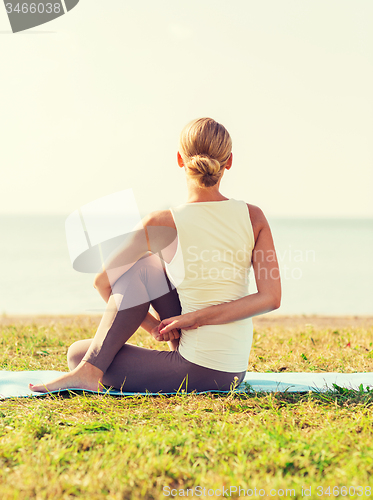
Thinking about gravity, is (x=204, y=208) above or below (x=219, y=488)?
above

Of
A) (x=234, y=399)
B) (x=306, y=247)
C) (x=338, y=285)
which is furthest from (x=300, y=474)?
(x=306, y=247)

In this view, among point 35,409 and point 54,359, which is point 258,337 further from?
point 35,409

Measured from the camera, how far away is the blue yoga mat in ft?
8.66

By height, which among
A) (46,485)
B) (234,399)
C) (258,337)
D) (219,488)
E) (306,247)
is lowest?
(306,247)

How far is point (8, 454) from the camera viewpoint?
176cm

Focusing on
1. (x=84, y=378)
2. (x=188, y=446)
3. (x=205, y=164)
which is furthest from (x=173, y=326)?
(x=205, y=164)

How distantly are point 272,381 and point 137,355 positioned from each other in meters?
1.02

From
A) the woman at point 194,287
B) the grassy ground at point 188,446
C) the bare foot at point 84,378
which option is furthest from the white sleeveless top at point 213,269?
the bare foot at point 84,378

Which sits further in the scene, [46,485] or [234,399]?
[234,399]

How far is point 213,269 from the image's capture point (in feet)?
7.71

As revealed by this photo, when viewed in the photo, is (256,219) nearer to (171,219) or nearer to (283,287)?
(171,219)

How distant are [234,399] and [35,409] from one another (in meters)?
1.13

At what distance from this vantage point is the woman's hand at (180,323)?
2365mm

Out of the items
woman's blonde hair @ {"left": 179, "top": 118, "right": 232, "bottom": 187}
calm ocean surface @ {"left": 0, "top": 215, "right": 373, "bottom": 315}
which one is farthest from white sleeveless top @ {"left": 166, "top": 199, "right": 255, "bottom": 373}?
calm ocean surface @ {"left": 0, "top": 215, "right": 373, "bottom": 315}
